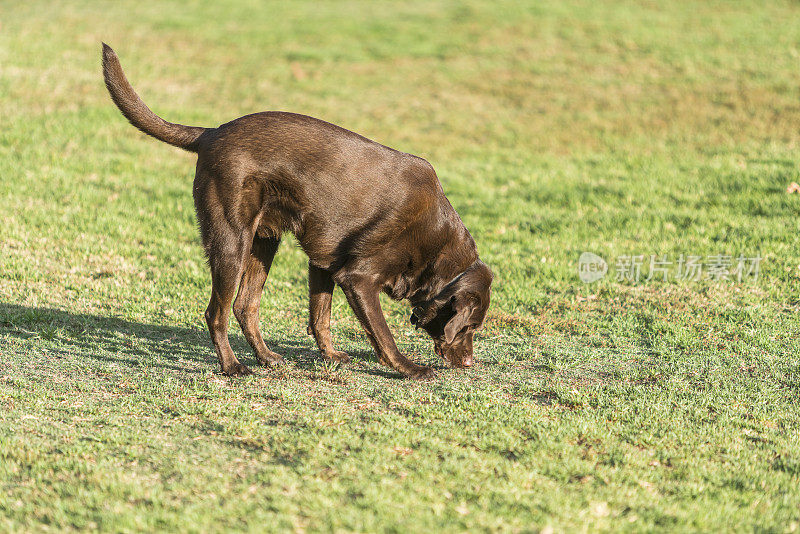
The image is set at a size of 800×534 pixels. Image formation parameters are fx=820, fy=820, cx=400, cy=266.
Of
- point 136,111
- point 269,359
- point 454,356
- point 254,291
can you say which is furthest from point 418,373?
point 136,111

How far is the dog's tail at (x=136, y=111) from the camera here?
575cm

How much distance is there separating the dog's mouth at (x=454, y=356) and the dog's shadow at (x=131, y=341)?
1.78 ft

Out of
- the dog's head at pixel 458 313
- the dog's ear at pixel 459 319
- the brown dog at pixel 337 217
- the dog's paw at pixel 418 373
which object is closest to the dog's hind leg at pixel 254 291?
the brown dog at pixel 337 217

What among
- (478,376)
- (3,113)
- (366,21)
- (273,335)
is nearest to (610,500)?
(478,376)

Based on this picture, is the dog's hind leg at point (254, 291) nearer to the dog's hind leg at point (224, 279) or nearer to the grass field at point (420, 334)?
the grass field at point (420, 334)

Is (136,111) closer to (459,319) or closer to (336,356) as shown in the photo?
(336,356)

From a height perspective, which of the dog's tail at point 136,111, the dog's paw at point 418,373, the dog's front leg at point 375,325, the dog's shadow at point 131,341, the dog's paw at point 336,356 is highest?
the dog's tail at point 136,111

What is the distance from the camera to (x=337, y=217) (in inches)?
220

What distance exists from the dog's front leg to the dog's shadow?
343mm

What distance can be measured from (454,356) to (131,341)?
2.61 metres

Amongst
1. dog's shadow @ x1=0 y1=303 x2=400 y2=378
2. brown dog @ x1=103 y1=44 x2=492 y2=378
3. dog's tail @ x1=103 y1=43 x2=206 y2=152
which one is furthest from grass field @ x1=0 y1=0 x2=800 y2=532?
dog's tail @ x1=103 y1=43 x2=206 y2=152

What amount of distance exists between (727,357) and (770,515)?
2883 millimetres

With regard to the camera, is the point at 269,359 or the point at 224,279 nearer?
the point at 224,279

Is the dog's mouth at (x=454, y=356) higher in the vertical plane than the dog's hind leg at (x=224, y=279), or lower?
lower
